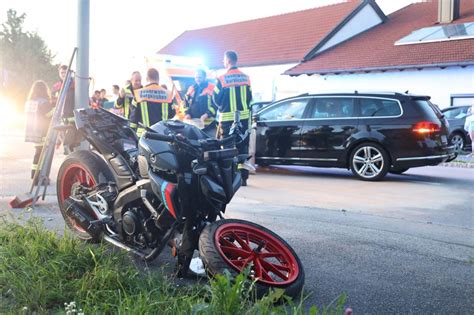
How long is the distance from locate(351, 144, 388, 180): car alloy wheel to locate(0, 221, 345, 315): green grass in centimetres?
690

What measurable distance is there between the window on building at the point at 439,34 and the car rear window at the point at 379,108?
14821mm

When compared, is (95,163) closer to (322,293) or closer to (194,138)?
(194,138)

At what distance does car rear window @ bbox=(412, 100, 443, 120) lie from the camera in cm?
1020

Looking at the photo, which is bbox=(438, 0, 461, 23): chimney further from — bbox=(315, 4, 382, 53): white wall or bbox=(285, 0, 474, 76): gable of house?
bbox=(315, 4, 382, 53): white wall

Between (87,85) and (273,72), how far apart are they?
74.8 ft

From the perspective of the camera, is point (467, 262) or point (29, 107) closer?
point (467, 262)

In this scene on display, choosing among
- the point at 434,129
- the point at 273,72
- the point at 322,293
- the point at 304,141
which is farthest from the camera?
the point at 273,72

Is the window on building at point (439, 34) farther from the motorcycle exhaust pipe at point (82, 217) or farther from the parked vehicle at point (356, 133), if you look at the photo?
the motorcycle exhaust pipe at point (82, 217)

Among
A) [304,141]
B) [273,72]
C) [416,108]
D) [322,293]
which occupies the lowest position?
[322,293]

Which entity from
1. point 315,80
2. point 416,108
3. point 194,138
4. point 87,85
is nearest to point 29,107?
point 87,85

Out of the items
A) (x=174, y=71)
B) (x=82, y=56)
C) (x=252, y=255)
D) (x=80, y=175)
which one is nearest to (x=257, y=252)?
(x=252, y=255)

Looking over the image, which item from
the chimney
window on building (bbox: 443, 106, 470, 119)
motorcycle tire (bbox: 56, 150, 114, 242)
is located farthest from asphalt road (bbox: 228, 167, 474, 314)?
the chimney

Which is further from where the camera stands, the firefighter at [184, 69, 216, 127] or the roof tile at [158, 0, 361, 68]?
the roof tile at [158, 0, 361, 68]

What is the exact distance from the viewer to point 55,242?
14.2 ft
